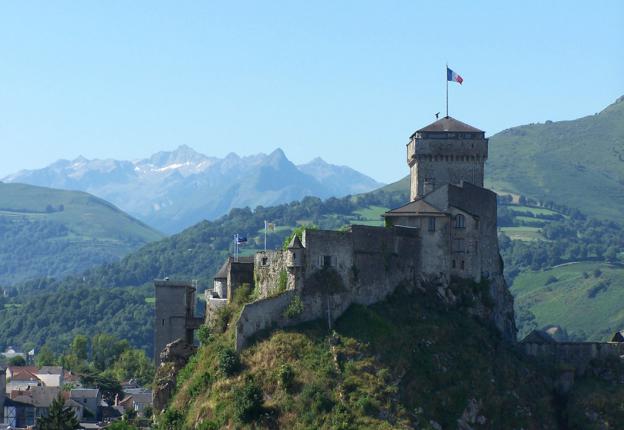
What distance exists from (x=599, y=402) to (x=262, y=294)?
893 inches

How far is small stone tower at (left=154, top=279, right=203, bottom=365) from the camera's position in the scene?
10150 centimetres

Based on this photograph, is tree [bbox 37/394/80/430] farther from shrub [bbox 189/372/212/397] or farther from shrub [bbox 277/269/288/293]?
shrub [bbox 277/269/288/293]

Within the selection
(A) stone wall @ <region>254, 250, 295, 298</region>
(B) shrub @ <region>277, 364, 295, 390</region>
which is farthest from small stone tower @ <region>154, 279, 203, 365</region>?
(B) shrub @ <region>277, 364, 295, 390</region>

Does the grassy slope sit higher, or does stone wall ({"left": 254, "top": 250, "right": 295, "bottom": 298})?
stone wall ({"left": 254, "top": 250, "right": 295, "bottom": 298})

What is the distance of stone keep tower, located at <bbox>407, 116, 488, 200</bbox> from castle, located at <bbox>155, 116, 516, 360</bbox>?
2.8 inches

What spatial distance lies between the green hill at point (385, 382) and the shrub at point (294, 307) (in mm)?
977

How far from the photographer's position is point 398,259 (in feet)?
308

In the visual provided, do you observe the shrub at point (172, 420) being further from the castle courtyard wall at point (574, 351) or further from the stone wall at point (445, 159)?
the stone wall at point (445, 159)

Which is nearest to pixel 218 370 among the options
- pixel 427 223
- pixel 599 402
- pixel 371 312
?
pixel 371 312

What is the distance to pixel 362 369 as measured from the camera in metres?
86.8

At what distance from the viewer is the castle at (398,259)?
89562mm

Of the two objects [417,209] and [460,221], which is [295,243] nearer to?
[417,209]

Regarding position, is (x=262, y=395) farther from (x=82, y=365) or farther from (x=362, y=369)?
(x=82, y=365)

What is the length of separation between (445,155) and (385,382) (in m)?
23.2
